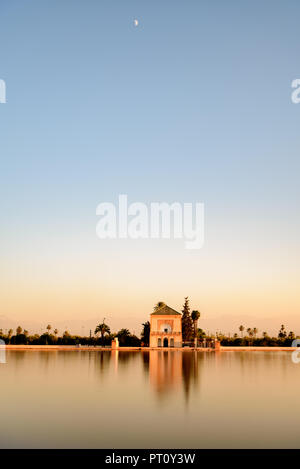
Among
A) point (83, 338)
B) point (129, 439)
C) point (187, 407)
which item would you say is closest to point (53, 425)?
point (129, 439)

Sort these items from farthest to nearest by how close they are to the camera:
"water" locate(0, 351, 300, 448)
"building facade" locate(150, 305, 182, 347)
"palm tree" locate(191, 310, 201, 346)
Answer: "palm tree" locate(191, 310, 201, 346) < "building facade" locate(150, 305, 182, 347) < "water" locate(0, 351, 300, 448)

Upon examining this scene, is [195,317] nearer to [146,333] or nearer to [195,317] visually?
[195,317]

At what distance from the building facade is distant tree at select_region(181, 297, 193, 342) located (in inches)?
191

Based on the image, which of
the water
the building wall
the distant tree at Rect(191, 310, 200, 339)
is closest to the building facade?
the building wall

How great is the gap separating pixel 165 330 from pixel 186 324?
6.02m

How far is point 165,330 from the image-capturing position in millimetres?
67562

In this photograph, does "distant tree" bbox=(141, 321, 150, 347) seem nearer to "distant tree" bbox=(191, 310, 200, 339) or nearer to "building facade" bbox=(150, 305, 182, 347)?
"building facade" bbox=(150, 305, 182, 347)

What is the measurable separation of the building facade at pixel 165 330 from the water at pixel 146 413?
42.0 m

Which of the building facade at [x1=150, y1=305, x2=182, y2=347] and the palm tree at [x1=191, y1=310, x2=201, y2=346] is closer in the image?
the building facade at [x1=150, y1=305, x2=182, y2=347]

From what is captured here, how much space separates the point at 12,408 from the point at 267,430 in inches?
368

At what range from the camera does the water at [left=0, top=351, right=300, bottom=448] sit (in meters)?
12.4

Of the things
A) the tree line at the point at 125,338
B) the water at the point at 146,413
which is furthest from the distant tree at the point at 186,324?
the water at the point at 146,413

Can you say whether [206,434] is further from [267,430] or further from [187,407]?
[187,407]

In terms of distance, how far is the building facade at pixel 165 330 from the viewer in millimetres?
66250
